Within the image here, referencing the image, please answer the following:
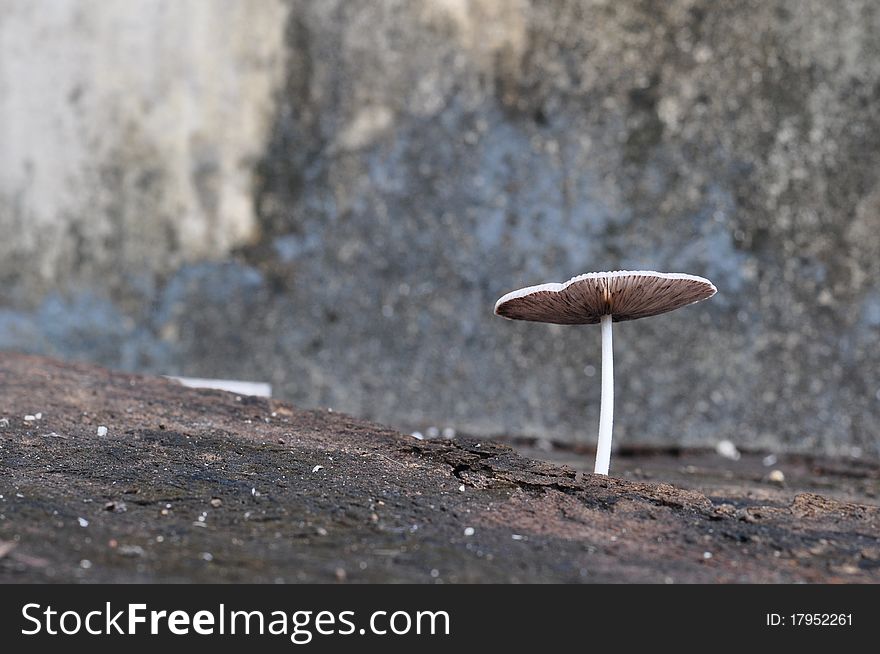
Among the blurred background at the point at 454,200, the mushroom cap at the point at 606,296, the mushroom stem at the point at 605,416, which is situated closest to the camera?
the mushroom cap at the point at 606,296

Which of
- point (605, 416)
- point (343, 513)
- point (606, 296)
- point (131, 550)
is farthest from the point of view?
point (605, 416)

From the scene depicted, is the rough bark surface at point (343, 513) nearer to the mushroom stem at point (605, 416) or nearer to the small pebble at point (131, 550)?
the small pebble at point (131, 550)

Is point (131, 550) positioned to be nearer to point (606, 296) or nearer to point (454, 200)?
point (606, 296)

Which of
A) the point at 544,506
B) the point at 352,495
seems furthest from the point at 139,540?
the point at 544,506

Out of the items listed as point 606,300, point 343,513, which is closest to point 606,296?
point 606,300

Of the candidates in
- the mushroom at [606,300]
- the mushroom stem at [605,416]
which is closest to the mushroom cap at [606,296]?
the mushroom at [606,300]

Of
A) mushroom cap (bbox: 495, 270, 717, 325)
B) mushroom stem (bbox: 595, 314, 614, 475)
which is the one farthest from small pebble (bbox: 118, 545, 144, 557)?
mushroom stem (bbox: 595, 314, 614, 475)

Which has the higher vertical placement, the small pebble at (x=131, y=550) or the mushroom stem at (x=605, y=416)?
the mushroom stem at (x=605, y=416)
